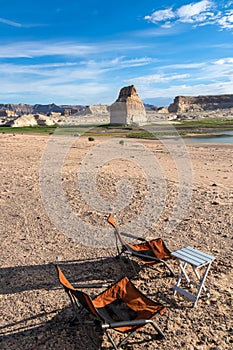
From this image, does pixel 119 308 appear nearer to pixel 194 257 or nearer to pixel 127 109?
pixel 194 257

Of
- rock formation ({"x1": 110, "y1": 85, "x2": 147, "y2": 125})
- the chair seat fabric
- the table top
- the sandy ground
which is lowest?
the sandy ground

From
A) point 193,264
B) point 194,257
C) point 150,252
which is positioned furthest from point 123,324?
point 150,252

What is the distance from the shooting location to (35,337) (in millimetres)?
3398

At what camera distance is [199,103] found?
171 meters

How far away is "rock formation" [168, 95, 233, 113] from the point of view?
15769 centimetres

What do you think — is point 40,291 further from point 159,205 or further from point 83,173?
point 83,173

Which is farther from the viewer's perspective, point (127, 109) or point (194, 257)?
point (127, 109)

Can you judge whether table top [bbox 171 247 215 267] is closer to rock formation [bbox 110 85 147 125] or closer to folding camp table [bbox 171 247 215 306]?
folding camp table [bbox 171 247 215 306]

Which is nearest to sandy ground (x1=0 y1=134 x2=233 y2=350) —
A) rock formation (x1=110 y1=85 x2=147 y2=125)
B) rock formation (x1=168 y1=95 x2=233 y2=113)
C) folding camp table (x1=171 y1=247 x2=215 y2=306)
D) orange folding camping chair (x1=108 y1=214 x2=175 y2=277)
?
folding camp table (x1=171 y1=247 x2=215 y2=306)

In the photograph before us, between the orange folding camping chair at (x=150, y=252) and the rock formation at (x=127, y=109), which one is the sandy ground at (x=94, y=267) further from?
the rock formation at (x=127, y=109)

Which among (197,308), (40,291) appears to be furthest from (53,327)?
(197,308)

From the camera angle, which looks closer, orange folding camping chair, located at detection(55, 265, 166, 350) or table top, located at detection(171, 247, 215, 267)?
orange folding camping chair, located at detection(55, 265, 166, 350)

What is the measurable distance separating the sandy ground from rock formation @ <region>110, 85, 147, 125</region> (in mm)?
60695

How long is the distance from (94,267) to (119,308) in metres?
1.41
